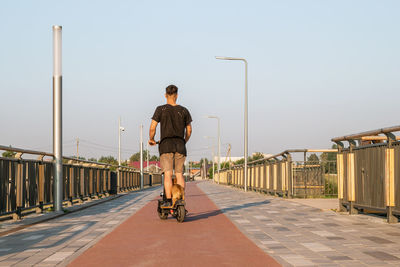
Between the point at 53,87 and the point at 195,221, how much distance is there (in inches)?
199

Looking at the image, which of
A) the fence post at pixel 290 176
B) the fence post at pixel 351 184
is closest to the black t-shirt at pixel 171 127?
the fence post at pixel 351 184

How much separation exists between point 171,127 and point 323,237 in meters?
3.15

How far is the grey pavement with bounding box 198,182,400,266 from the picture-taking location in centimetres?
544

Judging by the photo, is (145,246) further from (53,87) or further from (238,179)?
(238,179)

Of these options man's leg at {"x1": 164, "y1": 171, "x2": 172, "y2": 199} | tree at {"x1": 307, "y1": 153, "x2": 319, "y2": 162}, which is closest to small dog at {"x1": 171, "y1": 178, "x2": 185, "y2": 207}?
man's leg at {"x1": 164, "y1": 171, "x2": 172, "y2": 199}

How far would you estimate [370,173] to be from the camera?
945 cm

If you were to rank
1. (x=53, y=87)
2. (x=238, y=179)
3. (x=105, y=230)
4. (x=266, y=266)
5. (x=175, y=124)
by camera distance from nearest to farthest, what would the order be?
(x=266, y=266)
(x=105, y=230)
(x=175, y=124)
(x=53, y=87)
(x=238, y=179)

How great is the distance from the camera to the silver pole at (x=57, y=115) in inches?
473

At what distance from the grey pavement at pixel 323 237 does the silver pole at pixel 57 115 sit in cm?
404

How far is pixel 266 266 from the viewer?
5137mm

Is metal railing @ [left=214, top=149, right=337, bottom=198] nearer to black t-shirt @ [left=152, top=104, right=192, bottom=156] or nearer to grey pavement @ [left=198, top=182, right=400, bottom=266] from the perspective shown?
grey pavement @ [left=198, top=182, right=400, bottom=266]

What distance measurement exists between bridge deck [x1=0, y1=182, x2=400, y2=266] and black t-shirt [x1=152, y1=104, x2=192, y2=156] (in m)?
1.26

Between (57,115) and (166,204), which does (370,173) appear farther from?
(57,115)

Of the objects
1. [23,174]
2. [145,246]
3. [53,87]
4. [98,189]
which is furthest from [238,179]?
[145,246]
